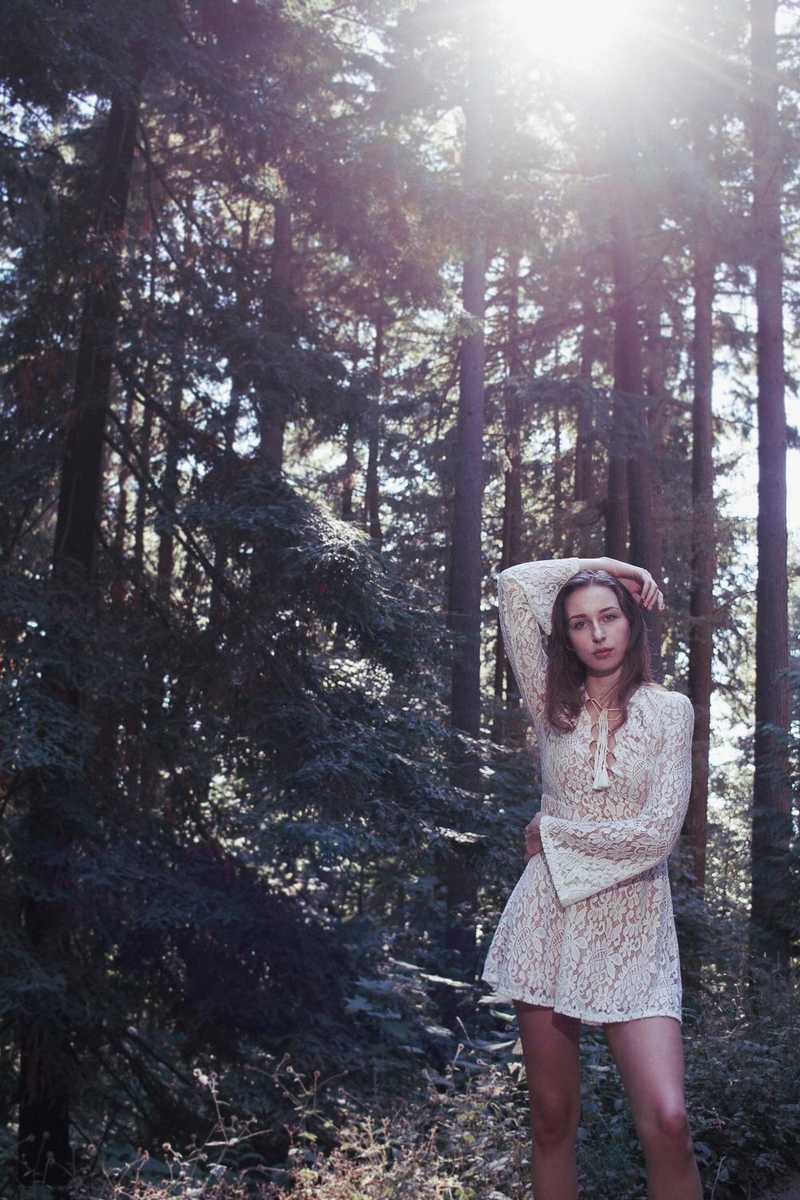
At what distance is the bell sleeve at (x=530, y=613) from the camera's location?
3.74 metres

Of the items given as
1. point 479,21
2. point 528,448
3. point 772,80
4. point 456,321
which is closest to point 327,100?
point 479,21

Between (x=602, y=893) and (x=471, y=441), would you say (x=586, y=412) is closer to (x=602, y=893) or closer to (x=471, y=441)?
(x=471, y=441)

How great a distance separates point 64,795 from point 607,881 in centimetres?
565

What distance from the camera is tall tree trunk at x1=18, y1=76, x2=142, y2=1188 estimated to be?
773cm

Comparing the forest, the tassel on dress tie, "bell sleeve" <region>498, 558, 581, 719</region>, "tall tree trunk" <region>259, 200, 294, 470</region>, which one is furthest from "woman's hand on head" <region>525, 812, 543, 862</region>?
"tall tree trunk" <region>259, 200, 294, 470</region>

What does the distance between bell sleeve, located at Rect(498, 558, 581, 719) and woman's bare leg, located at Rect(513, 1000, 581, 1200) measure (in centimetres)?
93

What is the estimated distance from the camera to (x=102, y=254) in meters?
8.50

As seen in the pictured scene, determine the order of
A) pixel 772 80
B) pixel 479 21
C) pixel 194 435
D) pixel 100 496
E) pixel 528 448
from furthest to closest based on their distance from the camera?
pixel 528 448, pixel 772 80, pixel 479 21, pixel 100 496, pixel 194 435

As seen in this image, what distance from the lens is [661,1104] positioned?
294cm

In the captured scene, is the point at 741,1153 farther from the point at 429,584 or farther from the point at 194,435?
the point at 429,584

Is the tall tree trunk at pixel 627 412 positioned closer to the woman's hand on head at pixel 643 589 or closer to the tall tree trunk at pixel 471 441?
the tall tree trunk at pixel 471 441

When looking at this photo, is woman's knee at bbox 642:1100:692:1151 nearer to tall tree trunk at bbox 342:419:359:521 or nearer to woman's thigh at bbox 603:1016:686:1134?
woman's thigh at bbox 603:1016:686:1134

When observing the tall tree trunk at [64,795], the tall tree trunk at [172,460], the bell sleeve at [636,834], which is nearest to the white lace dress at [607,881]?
the bell sleeve at [636,834]

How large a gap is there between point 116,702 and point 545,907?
17.1 ft
